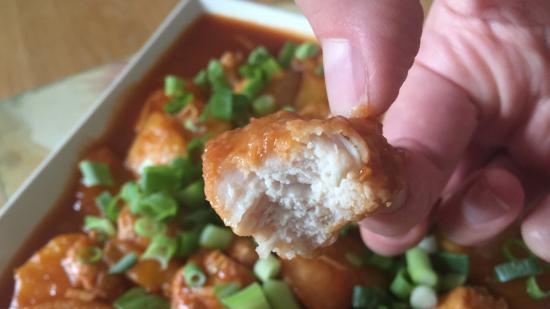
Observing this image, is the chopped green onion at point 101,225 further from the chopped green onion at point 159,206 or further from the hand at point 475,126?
the hand at point 475,126

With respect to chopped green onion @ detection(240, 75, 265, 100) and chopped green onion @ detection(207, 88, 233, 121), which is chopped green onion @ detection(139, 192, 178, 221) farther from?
chopped green onion @ detection(240, 75, 265, 100)

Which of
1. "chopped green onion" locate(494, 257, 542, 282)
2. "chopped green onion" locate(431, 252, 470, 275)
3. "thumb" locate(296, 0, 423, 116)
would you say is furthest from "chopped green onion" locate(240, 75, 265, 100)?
"thumb" locate(296, 0, 423, 116)

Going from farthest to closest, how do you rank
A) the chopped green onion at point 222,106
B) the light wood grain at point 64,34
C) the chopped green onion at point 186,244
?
the light wood grain at point 64,34 < the chopped green onion at point 222,106 < the chopped green onion at point 186,244

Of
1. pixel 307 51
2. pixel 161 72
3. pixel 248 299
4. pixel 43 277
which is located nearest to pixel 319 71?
pixel 307 51

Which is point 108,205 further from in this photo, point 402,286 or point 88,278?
point 402,286

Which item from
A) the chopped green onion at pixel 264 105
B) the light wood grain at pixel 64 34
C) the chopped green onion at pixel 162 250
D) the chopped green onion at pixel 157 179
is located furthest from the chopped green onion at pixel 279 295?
the light wood grain at pixel 64 34

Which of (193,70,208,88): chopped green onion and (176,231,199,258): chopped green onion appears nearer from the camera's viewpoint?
(176,231,199,258): chopped green onion
